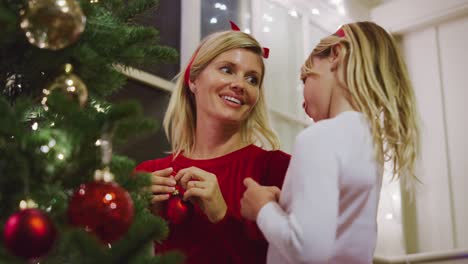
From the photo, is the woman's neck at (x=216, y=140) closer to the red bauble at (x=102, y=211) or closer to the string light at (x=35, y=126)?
the string light at (x=35, y=126)

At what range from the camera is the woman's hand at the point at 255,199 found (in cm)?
118

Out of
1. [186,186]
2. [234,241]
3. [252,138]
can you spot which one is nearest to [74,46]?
[186,186]

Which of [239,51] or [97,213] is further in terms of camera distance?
[239,51]

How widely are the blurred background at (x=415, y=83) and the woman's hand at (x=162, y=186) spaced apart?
134 cm

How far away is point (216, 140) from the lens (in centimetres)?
164

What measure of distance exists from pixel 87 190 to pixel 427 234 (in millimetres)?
3006

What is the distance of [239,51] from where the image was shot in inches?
63.7

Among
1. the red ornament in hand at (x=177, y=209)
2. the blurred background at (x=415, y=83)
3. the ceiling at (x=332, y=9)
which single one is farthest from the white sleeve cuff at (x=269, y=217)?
the ceiling at (x=332, y=9)

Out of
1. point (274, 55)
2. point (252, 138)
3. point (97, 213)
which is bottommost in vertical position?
point (97, 213)

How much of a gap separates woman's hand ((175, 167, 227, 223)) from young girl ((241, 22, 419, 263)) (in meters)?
0.17

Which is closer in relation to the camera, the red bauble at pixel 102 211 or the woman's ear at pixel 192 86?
the red bauble at pixel 102 211

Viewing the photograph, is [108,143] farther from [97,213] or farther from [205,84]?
[205,84]

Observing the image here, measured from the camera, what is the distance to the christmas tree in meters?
0.70

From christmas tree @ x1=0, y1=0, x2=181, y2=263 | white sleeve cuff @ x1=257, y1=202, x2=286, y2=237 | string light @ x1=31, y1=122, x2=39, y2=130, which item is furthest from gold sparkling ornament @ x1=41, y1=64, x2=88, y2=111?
white sleeve cuff @ x1=257, y1=202, x2=286, y2=237
